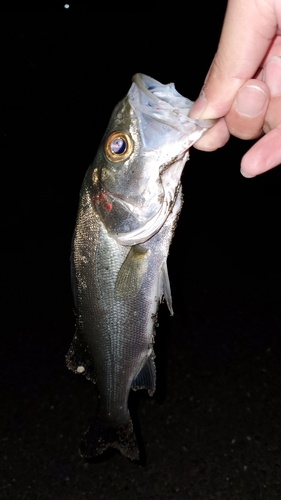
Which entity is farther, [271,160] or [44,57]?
[44,57]

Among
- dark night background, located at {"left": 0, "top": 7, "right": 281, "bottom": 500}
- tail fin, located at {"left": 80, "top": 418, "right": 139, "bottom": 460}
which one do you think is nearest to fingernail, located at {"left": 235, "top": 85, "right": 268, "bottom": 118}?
tail fin, located at {"left": 80, "top": 418, "right": 139, "bottom": 460}

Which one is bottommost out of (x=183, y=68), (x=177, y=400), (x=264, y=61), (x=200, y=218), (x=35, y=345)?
(x=35, y=345)

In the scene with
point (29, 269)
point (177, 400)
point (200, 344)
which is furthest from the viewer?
point (29, 269)

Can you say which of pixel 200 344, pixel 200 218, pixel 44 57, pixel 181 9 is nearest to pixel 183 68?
pixel 181 9

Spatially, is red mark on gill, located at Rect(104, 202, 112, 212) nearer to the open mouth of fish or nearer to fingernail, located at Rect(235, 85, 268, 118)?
the open mouth of fish

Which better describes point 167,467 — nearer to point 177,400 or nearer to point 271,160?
point 177,400

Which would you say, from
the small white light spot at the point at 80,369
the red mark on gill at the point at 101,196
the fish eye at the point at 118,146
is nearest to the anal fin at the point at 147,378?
the small white light spot at the point at 80,369

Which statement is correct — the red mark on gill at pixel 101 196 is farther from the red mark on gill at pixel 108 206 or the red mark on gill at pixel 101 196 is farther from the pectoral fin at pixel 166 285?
the pectoral fin at pixel 166 285
